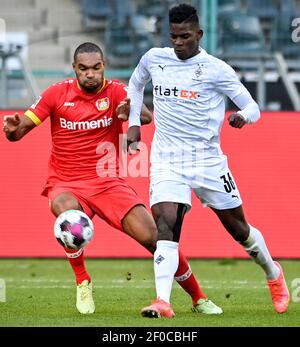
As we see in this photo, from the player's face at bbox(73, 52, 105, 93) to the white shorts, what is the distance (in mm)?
957

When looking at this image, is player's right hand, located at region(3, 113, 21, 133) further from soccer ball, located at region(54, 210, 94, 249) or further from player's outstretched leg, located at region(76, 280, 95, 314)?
player's outstretched leg, located at region(76, 280, 95, 314)

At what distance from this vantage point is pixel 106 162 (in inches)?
354

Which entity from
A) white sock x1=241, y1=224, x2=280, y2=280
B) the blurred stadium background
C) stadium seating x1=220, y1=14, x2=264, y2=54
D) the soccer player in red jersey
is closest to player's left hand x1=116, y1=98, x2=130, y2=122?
the soccer player in red jersey

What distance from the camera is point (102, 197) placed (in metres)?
8.91

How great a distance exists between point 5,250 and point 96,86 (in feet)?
18.4

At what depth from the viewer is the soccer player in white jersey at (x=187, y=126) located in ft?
26.9

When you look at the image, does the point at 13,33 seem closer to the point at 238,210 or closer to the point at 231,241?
the point at 231,241

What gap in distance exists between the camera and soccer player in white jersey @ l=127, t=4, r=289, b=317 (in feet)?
26.9

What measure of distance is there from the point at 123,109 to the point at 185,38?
777mm

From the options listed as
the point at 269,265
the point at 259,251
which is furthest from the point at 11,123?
the point at 269,265

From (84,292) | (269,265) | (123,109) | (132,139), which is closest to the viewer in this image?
(132,139)

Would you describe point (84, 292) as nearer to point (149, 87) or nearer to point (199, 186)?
point (199, 186)

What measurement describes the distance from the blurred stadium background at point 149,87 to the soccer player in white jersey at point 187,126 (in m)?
5.42

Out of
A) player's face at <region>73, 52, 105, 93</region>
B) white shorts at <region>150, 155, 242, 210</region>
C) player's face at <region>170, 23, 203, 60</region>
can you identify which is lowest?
white shorts at <region>150, 155, 242, 210</region>
